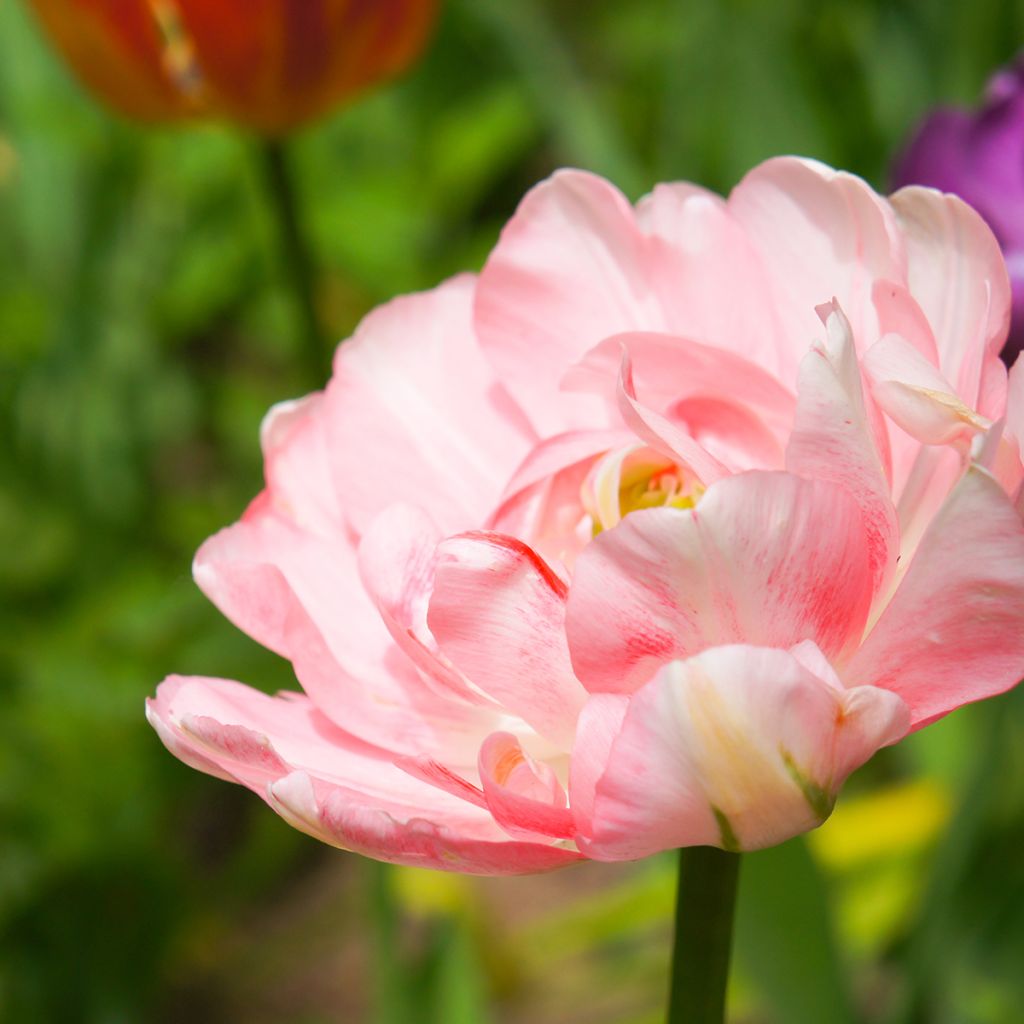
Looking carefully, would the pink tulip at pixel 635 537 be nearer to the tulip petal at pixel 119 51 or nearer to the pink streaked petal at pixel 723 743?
the pink streaked petal at pixel 723 743

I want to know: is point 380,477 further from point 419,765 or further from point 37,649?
point 37,649

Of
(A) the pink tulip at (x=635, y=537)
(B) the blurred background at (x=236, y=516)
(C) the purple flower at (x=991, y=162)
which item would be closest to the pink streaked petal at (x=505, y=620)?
(A) the pink tulip at (x=635, y=537)

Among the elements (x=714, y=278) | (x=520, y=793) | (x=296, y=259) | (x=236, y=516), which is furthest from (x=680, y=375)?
(x=236, y=516)

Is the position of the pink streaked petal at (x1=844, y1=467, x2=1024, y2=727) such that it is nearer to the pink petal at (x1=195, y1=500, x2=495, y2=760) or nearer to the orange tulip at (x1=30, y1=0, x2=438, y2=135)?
the pink petal at (x1=195, y1=500, x2=495, y2=760)

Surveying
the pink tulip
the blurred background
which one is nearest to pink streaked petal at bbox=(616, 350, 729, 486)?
the pink tulip

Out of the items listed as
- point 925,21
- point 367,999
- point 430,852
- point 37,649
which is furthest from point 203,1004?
point 430,852
